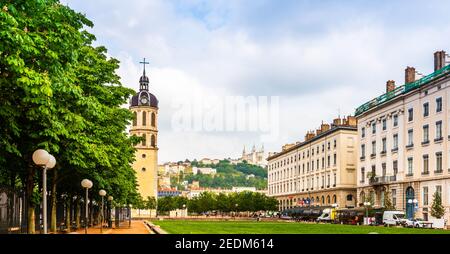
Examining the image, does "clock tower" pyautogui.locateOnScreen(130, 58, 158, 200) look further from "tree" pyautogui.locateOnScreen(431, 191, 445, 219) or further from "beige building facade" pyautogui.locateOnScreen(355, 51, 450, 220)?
"tree" pyautogui.locateOnScreen(431, 191, 445, 219)

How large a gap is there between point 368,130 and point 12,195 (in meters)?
61.1

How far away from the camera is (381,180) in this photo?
6962cm

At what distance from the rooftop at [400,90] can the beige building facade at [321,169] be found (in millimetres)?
8170

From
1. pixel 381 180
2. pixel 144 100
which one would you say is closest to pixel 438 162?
pixel 381 180

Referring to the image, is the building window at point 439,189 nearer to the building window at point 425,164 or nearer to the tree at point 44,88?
the building window at point 425,164

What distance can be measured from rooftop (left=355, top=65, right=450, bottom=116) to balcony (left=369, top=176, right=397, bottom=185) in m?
9.82

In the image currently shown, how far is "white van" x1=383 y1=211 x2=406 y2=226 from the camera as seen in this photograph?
2218 inches

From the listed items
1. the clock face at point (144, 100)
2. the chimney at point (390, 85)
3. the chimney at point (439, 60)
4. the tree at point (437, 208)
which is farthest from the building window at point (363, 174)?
the clock face at point (144, 100)

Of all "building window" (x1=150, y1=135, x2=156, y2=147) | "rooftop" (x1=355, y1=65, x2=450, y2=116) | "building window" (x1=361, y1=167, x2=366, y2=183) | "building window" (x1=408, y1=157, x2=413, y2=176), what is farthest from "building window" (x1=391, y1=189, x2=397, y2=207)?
"building window" (x1=150, y1=135, x2=156, y2=147)
